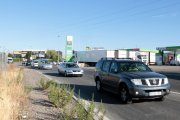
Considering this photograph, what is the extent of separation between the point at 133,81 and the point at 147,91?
2.06ft

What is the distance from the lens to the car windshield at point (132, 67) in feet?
50.1

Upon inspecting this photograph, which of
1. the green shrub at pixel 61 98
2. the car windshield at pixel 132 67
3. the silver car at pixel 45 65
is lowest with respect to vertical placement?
the silver car at pixel 45 65

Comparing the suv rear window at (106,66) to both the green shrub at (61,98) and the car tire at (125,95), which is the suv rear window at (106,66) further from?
the green shrub at (61,98)

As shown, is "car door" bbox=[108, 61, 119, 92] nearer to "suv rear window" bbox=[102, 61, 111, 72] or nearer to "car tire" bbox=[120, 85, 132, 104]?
"suv rear window" bbox=[102, 61, 111, 72]

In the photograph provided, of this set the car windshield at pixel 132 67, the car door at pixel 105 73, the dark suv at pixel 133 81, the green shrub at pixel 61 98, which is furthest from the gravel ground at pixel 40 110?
the car door at pixel 105 73

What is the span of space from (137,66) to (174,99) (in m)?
2.05

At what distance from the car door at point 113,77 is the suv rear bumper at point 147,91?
1.60 meters

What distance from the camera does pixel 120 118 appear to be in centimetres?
1074

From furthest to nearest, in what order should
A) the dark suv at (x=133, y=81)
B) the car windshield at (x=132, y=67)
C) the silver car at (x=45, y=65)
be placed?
the silver car at (x=45, y=65)
the car windshield at (x=132, y=67)
the dark suv at (x=133, y=81)

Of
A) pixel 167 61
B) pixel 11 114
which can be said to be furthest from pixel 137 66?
pixel 167 61

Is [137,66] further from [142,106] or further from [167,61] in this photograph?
[167,61]

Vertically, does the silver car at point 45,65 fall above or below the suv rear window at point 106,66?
below

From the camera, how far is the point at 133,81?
536 inches

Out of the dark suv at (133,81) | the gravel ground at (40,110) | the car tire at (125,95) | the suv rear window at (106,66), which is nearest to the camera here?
the gravel ground at (40,110)
